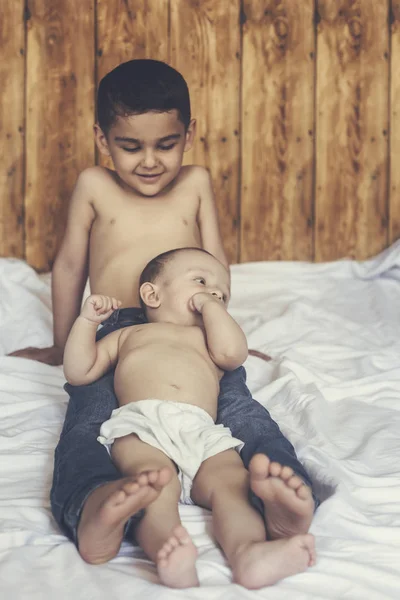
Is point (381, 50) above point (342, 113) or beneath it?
above

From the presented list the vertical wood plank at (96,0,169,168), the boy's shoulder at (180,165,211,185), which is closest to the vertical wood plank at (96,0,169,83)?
the vertical wood plank at (96,0,169,168)

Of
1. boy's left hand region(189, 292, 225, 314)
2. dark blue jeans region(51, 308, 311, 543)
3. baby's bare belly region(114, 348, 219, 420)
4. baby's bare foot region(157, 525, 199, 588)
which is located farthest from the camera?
boy's left hand region(189, 292, 225, 314)

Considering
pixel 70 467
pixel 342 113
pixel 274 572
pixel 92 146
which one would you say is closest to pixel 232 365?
pixel 70 467

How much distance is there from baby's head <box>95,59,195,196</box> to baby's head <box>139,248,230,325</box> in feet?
0.79

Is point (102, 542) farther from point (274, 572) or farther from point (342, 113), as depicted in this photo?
point (342, 113)

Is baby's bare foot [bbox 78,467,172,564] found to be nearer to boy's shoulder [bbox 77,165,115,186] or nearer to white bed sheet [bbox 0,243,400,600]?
white bed sheet [bbox 0,243,400,600]

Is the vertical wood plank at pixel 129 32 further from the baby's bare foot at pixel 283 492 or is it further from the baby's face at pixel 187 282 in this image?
the baby's bare foot at pixel 283 492

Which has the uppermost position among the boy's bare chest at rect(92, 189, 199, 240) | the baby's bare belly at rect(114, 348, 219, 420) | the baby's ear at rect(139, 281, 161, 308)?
the boy's bare chest at rect(92, 189, 199, 240)

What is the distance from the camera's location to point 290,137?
235 centimetres

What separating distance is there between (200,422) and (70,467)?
17cm

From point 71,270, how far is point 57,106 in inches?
33.8

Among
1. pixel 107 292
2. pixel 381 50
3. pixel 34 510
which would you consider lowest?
pixel 34 510

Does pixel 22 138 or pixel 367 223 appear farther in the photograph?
pixel 367 223

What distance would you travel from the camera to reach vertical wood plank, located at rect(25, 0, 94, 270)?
224 cm
